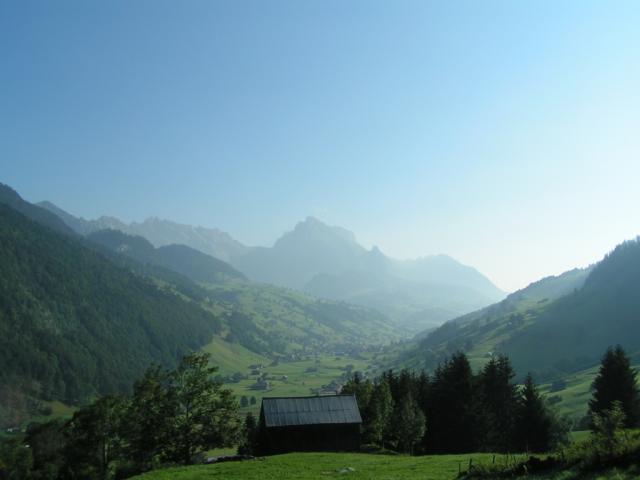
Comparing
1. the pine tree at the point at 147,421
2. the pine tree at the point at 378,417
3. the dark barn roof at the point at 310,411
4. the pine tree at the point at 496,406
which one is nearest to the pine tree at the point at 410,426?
the pine tree at the point at 378,417

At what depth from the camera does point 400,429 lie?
68125mm

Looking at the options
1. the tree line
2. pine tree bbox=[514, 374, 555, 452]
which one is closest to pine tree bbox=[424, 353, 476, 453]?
the tree line

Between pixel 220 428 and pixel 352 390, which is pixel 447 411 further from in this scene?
pixel 220 428

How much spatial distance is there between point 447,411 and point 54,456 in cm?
8098

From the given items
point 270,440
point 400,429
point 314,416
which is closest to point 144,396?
point 270,440

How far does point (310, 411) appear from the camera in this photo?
65.8 meters

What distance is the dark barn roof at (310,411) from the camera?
2518 inches

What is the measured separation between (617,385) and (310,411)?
43414 millimetres

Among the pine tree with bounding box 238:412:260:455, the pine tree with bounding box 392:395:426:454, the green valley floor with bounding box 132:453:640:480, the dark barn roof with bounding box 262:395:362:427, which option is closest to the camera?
the green valley floor with bounding box 132:453:640:480

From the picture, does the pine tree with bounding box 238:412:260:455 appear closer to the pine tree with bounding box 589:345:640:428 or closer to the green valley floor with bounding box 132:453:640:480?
the green valley floor with bounding box 132:453:640:480

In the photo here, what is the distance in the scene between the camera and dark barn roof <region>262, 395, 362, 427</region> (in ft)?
210

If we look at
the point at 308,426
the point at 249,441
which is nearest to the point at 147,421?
the point at 308,426

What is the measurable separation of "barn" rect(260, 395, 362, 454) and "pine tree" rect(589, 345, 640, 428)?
34.6 meters

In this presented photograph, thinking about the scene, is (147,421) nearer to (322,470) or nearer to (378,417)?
(322,470)
